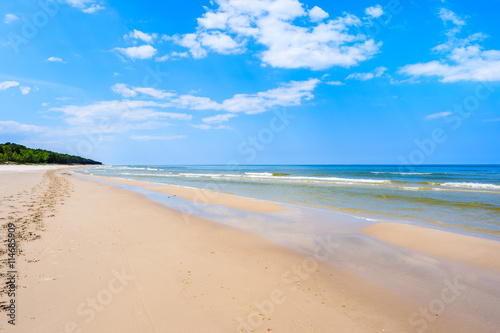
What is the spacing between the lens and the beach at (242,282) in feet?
12.7

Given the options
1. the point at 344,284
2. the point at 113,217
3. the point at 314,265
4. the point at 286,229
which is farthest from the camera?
the point at 113,217

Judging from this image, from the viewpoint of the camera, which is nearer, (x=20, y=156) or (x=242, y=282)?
(x=242, y=282)

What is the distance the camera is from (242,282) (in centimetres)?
521

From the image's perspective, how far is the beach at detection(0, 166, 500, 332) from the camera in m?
3.87

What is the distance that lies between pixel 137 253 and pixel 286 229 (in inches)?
221

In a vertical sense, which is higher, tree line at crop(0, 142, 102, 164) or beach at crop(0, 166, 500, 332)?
tree line at crop(0, 142, 102, 164)

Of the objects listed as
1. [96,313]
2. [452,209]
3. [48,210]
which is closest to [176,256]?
[96,313]

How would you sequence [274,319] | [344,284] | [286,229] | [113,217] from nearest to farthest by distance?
[274,319], [344,284], [286,229], [113,217]

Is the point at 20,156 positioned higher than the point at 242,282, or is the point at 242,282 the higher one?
the point at 20,156

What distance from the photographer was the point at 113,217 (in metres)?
11.3

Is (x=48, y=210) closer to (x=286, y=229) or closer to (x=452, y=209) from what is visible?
(x=286, y=229)

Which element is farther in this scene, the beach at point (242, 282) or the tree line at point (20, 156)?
the tree line at point (20, 156)

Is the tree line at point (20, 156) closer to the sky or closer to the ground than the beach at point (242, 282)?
closer to the sky

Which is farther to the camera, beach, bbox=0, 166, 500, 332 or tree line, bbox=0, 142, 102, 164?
tree line, bbox=0, 142, 102, 164
